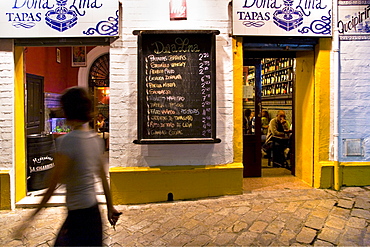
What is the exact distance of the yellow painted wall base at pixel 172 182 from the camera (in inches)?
235

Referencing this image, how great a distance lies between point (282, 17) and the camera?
6105mm

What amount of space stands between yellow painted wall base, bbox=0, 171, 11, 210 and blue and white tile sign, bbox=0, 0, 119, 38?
2360 millimetres

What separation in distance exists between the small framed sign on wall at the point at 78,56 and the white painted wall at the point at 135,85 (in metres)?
5.93

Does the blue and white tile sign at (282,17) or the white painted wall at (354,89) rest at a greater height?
the blue and white tile sign at (282,17)

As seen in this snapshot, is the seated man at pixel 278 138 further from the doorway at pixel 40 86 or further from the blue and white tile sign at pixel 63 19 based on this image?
the doorway at pixel 40 86

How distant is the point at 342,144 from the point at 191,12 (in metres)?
3.68

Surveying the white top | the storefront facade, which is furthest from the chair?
the white top

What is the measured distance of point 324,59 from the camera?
635 centimetres

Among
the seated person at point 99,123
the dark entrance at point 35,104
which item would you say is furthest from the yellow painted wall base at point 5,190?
the seated person at point 99,123

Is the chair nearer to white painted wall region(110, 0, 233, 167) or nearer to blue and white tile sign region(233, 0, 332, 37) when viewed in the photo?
white painted wall region(110, 0, 233, 167)

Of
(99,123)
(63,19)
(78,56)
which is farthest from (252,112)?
(78,56)

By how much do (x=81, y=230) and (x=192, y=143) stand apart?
3.21 metres

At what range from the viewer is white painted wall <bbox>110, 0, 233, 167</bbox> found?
593 centimetres

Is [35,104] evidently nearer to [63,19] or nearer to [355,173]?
[63,19]
